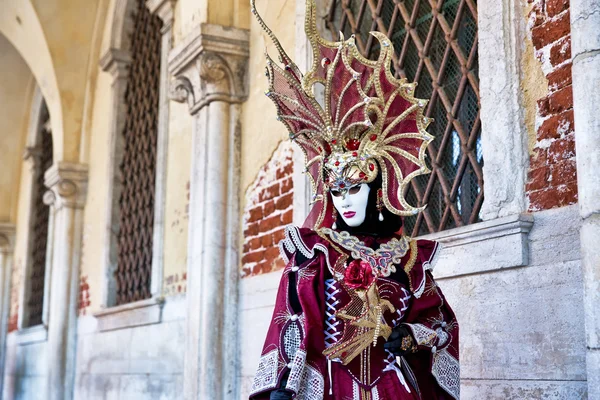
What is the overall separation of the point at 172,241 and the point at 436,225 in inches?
107

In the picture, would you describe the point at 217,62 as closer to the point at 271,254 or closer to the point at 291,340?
the point at 271,254

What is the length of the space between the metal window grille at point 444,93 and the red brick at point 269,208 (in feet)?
3.42

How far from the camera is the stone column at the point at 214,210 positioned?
530 cm

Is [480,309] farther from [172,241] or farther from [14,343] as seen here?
[14,343]

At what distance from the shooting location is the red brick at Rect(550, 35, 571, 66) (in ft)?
10.8

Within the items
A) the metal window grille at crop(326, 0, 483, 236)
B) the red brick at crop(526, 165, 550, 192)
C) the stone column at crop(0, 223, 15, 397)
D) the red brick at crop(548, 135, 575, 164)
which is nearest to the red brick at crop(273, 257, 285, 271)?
the metal window grille at crop(326, 0, 483, 236)

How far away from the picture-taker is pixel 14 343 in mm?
10984

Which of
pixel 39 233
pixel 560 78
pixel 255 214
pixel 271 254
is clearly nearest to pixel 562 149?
pixel 560 78

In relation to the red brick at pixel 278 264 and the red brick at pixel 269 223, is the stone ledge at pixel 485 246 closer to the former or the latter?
the red brick at pixel 278 264

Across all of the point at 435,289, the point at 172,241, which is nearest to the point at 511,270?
the point at 435,289

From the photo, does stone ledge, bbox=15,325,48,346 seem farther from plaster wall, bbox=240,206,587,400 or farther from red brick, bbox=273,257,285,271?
plaster wall, bbox=240,206,587,400

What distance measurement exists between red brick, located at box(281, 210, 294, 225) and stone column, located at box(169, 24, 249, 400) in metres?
0.58

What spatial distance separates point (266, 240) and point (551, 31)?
7.39 feet

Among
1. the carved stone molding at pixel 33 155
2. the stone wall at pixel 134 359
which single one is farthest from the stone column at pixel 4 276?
the stone wall at pixel 134 359
